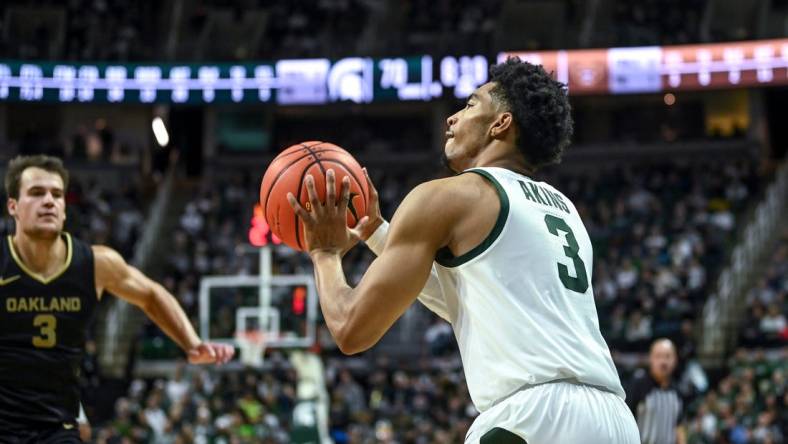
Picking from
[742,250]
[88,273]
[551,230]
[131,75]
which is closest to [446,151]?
[551,230]

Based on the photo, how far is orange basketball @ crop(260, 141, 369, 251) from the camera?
399 centimetres

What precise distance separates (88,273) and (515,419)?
3.17m

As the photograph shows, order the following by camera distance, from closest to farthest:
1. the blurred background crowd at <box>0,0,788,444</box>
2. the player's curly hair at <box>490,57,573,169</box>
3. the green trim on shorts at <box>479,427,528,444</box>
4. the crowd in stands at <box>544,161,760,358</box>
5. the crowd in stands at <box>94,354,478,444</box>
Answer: the green trim on shorts at <box>479,427,528,444</box> < the player's curly hair at <box>490,57,573,169</box> < the crowd in stands at <box>94,354,478,444</box> < the blurred background crowd at <box>0,0,788,444</box> < the crowd in stands at <box>544,161,760,358</box>

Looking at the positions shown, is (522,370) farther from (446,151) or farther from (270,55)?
(270,55)

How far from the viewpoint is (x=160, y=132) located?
98.1 feet

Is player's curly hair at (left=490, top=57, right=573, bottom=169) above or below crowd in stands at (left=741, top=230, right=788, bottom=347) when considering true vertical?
above

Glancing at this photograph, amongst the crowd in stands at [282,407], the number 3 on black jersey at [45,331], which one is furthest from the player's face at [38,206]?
the crowd in stands at [282,407]

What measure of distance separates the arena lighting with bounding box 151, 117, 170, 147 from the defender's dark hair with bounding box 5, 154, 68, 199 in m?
24.4

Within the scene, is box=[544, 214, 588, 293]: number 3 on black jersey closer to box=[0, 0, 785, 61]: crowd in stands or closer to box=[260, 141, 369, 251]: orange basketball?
box=[260, 141, 369, 251]: orange basketball

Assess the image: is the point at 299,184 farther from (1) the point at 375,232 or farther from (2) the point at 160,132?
(2) the point at 160,132

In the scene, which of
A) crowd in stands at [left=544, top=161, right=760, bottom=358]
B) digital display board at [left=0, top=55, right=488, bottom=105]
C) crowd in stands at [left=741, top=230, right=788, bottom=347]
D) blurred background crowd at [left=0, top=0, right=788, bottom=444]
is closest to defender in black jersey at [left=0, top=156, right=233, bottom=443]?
blurred background crowd at [left=0, top=0, right=788, bottom=444]

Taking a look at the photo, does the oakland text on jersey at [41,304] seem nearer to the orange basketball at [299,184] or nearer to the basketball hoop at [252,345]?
the orange basketball at [299,184]

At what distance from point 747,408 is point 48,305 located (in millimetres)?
12487

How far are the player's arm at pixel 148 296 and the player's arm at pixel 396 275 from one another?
2513 mm
